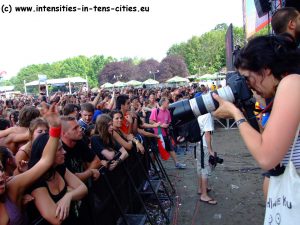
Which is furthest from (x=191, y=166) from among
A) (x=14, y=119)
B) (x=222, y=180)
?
(x=14, y=119)

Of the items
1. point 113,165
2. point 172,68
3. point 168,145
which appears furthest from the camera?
point 172,68

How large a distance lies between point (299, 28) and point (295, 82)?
1.21 metres

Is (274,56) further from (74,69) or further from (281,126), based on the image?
(74,69)

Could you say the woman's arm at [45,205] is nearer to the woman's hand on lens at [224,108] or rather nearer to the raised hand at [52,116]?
the raised hand at [52,116]

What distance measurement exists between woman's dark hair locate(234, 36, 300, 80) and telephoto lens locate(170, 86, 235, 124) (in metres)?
0.32

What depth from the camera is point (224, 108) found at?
5.73 feet

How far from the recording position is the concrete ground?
4.59 meters

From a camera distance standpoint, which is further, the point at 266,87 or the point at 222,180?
the point at 222,180

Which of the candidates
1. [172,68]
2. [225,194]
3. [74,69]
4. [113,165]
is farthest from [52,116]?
[74,69]

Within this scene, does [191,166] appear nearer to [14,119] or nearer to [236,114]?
[14,119]

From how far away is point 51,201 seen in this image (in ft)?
7.73

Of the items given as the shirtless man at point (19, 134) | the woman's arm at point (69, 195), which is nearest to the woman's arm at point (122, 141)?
the shirtless man at point (19, 134)

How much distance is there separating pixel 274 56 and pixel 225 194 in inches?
173

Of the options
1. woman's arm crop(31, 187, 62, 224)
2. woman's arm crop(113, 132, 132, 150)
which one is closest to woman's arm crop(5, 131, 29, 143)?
woman's arm crop(113, 132, 132, 150)
